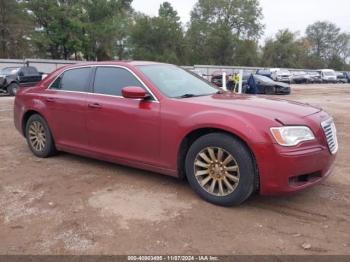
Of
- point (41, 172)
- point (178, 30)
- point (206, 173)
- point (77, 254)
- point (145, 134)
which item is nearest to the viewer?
point (77, 254)

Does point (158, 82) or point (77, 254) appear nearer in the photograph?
point (77, 254)

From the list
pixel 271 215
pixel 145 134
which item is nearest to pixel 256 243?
pixel 271 215

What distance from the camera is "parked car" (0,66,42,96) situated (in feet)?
68.1

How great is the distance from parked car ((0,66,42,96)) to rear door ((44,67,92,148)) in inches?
639

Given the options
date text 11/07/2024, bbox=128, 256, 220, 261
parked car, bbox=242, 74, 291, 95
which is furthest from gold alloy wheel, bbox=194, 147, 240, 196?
parked car, bbox=242, 74, 291, 95

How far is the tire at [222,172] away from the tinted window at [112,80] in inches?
47.4

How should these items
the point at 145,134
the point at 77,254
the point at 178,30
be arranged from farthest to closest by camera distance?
the point at 178,30 → the point at 145,134 → the point at 77,254

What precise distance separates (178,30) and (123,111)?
204ft

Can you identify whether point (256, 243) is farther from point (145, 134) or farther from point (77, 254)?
point (145, 134)

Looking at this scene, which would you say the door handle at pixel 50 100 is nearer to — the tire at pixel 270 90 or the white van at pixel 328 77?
the tire at pixel 270 90

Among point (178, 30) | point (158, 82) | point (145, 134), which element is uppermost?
point (178, 30)

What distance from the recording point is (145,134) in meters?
4.64

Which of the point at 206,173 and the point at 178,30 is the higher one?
the point at 178,30

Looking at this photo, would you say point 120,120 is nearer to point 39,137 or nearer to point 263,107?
point 263,107
